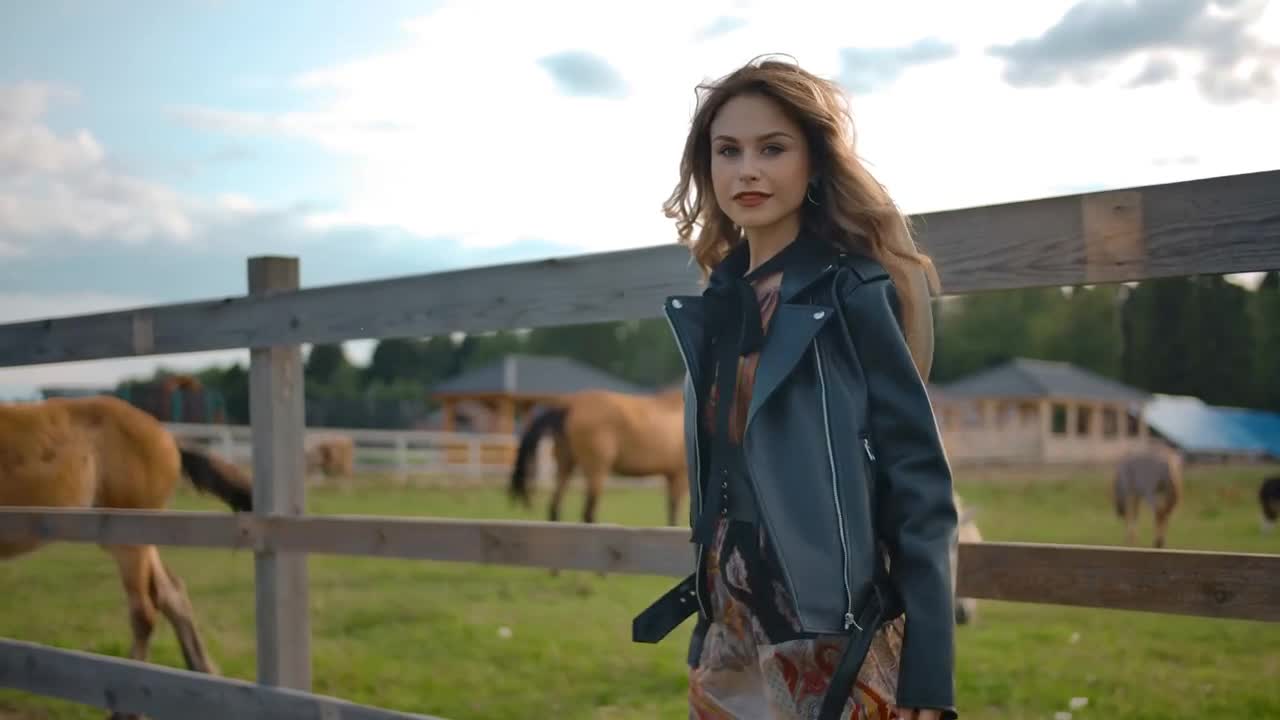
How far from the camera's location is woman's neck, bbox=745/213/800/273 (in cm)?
177

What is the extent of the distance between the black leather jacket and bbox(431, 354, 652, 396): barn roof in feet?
134

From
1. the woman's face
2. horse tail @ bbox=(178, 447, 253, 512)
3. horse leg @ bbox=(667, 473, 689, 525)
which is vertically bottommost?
horse leg @ bbox=(667, 473, 689, 525)

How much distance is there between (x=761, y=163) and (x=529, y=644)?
4.17 meters

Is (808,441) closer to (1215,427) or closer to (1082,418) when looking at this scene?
(1215,427)

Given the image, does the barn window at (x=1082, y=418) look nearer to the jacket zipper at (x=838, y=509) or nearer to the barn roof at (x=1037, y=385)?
the barn roof at (x=1037, y=385)

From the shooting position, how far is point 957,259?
2207 mm

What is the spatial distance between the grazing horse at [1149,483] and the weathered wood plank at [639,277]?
401 inches

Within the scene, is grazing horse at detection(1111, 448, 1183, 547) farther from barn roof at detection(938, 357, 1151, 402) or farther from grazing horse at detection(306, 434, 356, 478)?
barn roof at detection(938, 357, 1151, 402)

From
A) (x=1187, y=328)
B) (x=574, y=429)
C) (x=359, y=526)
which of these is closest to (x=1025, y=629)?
(x=359, y=526)

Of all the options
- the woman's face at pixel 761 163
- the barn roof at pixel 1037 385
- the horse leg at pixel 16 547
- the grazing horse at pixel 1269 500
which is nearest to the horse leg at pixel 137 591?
the horse leg at pixel 16 547

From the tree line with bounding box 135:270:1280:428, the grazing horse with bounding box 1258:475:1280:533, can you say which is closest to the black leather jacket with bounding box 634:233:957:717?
the grazing horse with bounding box 1258:475:1280:533

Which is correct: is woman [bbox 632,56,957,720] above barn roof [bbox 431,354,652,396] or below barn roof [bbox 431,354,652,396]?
above

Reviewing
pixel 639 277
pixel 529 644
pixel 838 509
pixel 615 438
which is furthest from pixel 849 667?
pixel 615 438

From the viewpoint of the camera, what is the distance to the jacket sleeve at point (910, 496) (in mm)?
1477
